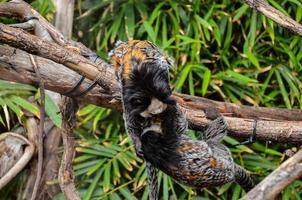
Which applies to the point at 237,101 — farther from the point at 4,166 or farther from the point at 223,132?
the point at 4,166

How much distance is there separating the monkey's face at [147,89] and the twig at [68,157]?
40 cm

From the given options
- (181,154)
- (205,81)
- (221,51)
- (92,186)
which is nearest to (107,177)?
(92,186)

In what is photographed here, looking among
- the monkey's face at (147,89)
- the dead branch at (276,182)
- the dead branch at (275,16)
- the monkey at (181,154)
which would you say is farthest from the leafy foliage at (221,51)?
the dead branch at (276,182)

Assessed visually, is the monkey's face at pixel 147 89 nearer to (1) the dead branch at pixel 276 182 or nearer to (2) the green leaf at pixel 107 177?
(1) the dead branch at pixel 276 182

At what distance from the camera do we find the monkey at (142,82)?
1285 millimetres

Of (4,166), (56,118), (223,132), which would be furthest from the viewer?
(4,166)

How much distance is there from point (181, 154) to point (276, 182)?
2.13ft

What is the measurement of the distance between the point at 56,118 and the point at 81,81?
436 millimetres

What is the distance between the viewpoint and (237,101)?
2.51 metres

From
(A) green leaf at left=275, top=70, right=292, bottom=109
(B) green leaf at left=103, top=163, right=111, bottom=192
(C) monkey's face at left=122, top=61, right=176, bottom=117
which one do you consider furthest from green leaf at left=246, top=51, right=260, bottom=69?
(C) monkey's face at left=122, top=61, right=176, bottom=117

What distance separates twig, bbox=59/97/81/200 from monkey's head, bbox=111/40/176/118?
1.25 feet

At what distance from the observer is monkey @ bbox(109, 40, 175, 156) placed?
1285mm

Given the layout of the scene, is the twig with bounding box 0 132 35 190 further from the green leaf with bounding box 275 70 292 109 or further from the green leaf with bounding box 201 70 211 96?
the green leaf with bounding box 275 70 292 109

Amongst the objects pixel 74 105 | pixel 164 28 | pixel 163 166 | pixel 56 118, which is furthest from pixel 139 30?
pixel 163 166
